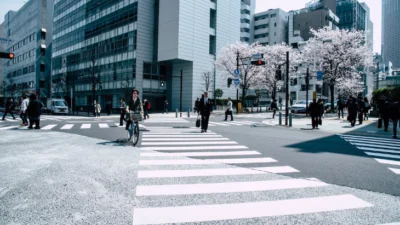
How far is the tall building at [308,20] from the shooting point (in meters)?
71.7

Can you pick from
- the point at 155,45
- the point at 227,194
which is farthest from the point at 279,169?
the point at 155,45

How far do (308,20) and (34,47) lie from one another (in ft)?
238

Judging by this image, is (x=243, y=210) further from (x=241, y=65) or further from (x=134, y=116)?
(x=241, y=65)

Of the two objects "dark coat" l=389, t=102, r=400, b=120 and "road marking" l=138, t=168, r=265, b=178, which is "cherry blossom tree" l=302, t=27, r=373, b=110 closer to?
"dark coat" l=389, t=102, r=400, b=120

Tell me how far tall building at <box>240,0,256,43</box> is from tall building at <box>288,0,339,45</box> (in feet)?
36.2

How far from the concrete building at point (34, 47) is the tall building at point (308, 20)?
62.6 metres

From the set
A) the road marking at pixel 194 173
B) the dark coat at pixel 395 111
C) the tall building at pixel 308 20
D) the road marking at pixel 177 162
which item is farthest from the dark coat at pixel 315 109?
the tall building at pixel 308 20

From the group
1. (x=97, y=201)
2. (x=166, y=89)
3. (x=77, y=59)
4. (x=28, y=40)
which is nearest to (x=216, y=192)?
(x=97, y=201)

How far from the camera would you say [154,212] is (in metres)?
3.28

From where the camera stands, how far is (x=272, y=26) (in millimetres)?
75188

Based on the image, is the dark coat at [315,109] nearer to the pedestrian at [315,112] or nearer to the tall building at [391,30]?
the pedestrian at [315,112]

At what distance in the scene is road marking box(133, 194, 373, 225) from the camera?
3.12 meters

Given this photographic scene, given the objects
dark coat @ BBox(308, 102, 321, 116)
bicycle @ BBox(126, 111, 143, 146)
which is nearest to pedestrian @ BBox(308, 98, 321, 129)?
dark coat @ BBox(308, 102, 321, 116)

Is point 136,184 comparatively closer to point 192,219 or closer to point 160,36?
point 192,219
